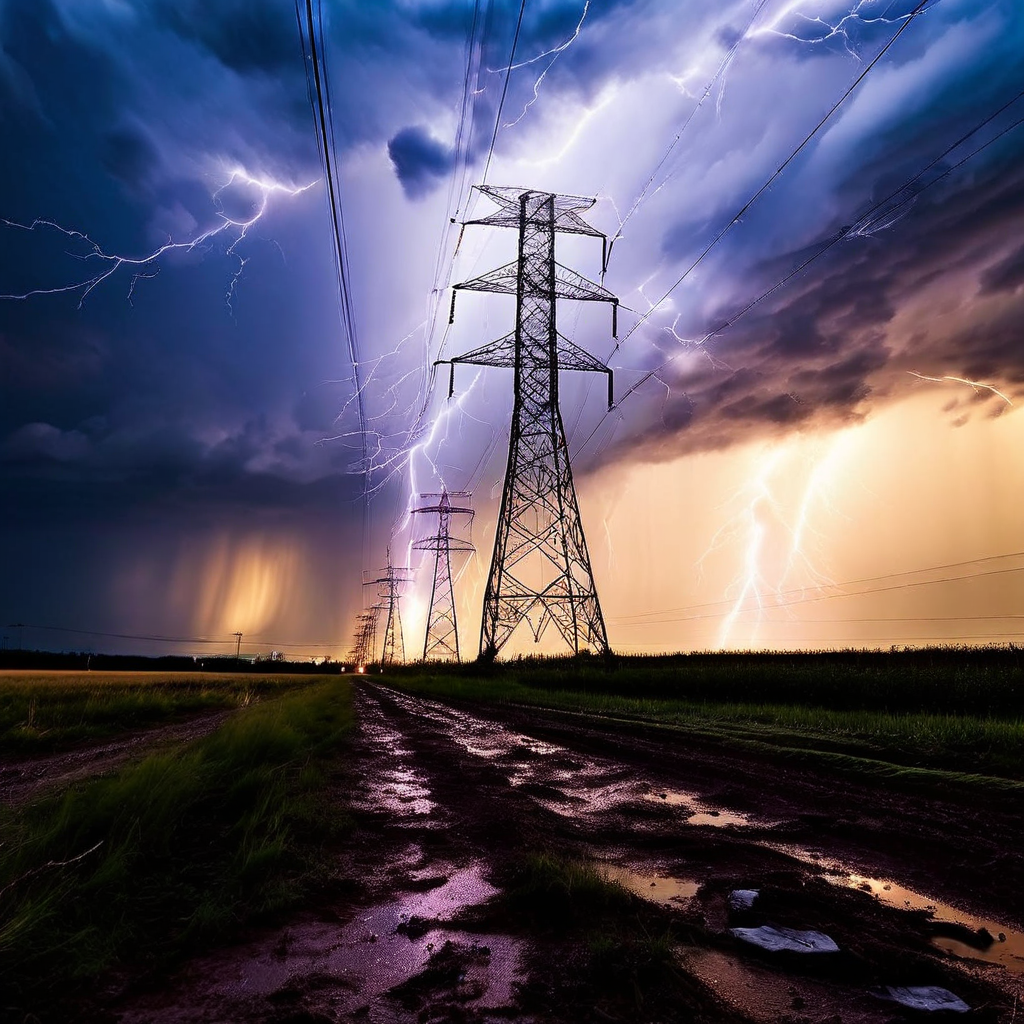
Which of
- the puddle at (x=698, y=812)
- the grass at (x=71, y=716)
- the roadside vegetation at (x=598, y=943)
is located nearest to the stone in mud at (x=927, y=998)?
the roadside vegetation at (x=598, y=943)

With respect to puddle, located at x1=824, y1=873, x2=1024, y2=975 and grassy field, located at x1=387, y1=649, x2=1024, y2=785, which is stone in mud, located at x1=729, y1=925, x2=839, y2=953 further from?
grassy field, located at x1=387, y1=649, x2=1024, y2=785

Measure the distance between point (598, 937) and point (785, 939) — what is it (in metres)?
0.89

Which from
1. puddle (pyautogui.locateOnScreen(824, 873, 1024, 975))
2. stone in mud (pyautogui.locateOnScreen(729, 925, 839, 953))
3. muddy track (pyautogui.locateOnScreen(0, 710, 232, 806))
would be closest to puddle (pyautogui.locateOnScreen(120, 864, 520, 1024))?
stone in mud (pyautogui.locateOnScreen(729, 925, 839, 953))

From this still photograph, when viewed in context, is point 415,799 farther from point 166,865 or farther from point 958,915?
A: point 958,915

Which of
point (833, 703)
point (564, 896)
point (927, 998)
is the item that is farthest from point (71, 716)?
point (833, 703)

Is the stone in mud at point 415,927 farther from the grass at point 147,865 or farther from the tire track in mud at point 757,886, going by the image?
the tire track in mud at point 757,886

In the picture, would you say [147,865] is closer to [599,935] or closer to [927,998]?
[599,935]

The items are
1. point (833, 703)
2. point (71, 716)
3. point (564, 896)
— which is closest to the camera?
point (564, 896)

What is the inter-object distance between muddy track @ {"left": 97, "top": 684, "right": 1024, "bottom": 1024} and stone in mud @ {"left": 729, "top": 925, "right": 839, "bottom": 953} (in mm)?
34

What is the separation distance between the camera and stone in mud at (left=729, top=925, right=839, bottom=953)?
106 inches

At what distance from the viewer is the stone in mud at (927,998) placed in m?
2.25

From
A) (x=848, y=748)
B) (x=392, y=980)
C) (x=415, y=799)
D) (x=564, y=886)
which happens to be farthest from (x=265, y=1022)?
(x=848, y=748)

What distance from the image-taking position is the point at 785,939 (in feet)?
9.18

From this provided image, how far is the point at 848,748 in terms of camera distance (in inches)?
356
